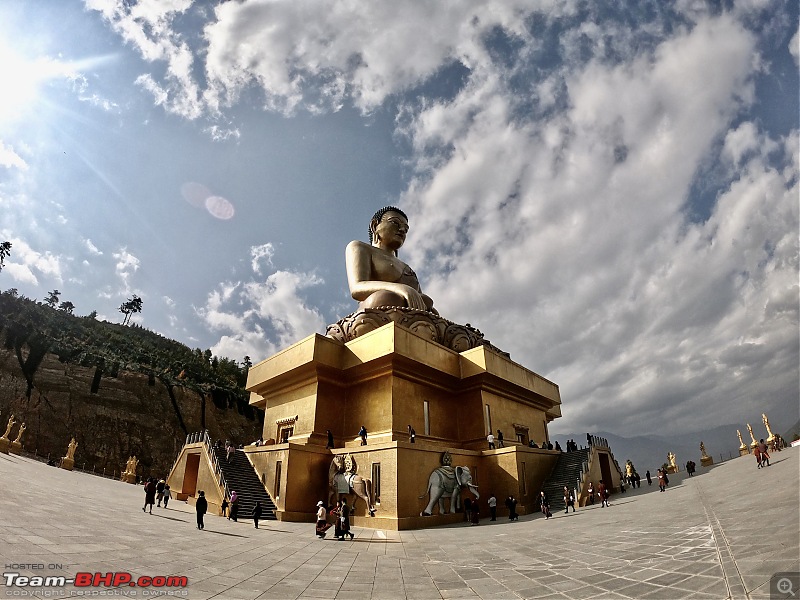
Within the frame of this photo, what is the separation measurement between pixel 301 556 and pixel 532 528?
6.78 meters

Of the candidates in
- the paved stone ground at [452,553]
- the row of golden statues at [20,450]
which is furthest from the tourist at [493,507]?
the row of golden statues at [20,450]

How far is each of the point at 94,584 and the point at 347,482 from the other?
10.8 m

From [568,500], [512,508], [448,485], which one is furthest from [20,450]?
[568,500]

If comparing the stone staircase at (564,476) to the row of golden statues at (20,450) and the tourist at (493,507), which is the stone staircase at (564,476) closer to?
the tourist at (493,507)

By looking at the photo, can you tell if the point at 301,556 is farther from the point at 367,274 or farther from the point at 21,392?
the point at 21,392

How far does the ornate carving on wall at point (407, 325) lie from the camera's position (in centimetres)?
2091

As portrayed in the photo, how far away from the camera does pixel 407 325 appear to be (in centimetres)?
2105

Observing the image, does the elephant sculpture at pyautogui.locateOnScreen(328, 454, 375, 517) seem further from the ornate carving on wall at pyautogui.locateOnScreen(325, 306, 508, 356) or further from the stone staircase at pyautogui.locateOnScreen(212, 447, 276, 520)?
the ornate carving on wall at pyautogui.locateOnScreen(325, 306, 508, 356)

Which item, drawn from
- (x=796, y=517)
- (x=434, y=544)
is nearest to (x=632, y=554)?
(x=796, y=517)

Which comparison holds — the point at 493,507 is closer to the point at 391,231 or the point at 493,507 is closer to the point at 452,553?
the point at 452,553

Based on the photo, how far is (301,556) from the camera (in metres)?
8.64

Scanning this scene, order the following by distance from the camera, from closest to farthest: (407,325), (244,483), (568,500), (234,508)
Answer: (234,508) < (568,500) < (244,483) < (407,325)

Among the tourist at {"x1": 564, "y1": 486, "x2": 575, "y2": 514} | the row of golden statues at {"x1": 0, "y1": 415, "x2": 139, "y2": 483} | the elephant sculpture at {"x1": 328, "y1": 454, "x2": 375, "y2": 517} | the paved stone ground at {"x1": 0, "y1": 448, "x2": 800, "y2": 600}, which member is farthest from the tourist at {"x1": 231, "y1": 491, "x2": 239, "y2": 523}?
the row of golden statues at {"x1": 0, "y1": 415, "x2": 139, "y2": 483}

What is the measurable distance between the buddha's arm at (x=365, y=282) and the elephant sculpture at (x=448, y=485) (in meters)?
8.60
